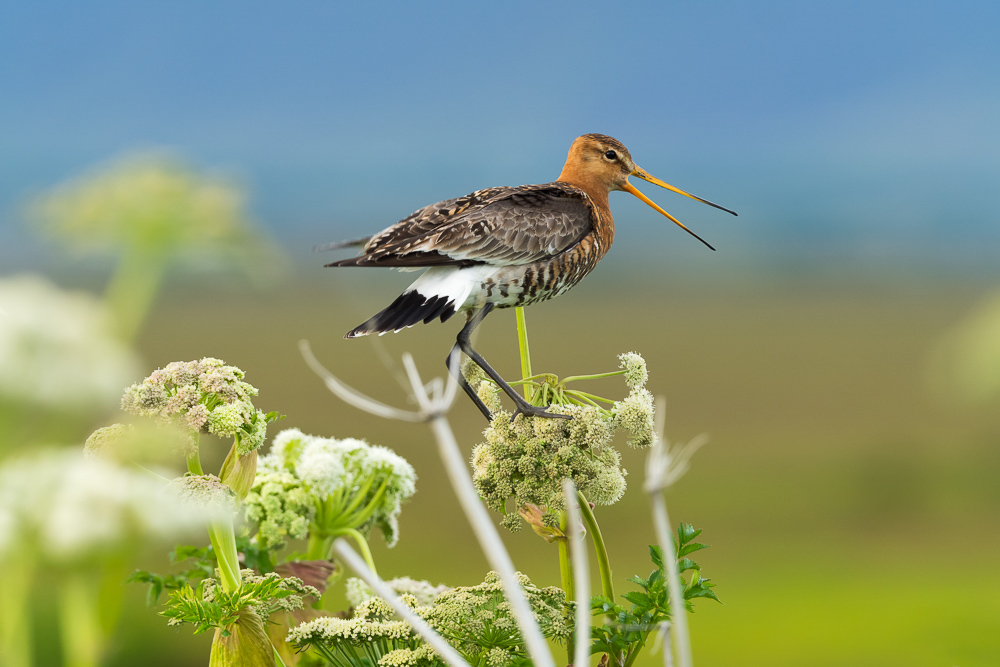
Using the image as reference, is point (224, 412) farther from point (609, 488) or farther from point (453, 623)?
point (609, 488)

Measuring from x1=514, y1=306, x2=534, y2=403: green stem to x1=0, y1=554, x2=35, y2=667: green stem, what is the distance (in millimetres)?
1259

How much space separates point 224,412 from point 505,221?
0.88 meters

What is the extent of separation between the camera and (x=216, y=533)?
203 centimetres

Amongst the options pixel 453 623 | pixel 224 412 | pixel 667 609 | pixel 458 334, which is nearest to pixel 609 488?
pixel 667 609

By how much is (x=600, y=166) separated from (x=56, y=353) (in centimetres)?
184

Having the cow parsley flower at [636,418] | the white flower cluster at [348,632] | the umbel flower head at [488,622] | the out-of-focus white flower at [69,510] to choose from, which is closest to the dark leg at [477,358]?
the cow parsley flower at [636,418]

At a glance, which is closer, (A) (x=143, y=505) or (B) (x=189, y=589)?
(A) (x=143, y=505)

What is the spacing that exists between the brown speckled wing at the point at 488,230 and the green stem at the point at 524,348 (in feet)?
0.61

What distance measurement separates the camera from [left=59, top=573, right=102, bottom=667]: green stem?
4.54ft

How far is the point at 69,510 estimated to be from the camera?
1.28 meters

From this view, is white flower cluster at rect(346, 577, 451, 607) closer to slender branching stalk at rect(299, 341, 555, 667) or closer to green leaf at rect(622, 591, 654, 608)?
green leaf at rect(622, 591, 654, 608)

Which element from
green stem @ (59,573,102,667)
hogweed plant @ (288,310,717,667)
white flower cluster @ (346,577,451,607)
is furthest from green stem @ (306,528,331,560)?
green stem @ (59,573,102,667)

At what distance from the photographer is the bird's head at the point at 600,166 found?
2.76 m

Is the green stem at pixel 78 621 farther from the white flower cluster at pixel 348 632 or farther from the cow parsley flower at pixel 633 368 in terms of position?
the cow parsley flower at pixel 633 368
